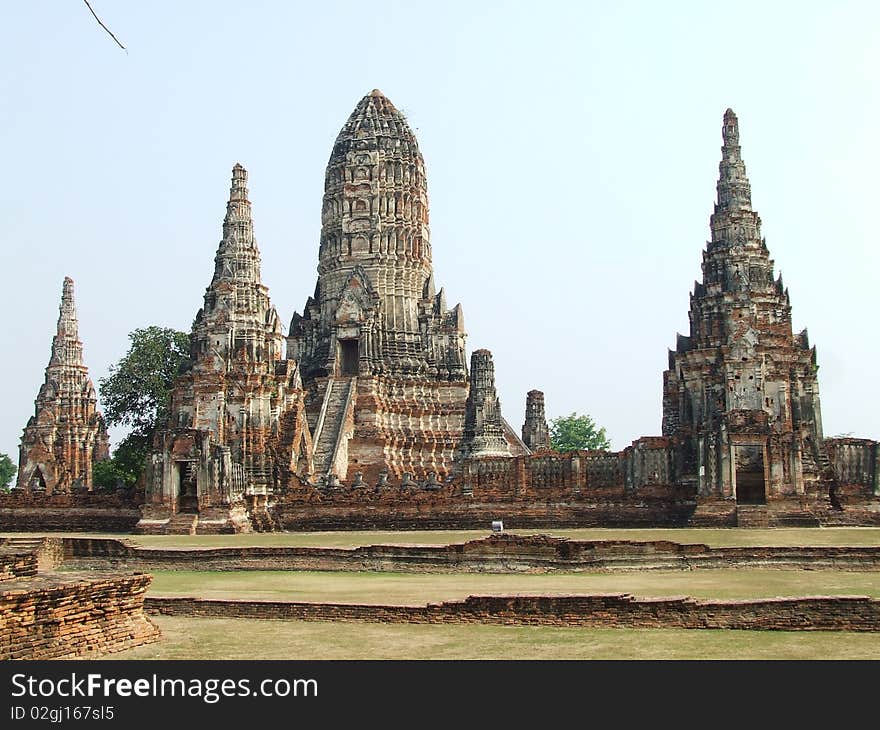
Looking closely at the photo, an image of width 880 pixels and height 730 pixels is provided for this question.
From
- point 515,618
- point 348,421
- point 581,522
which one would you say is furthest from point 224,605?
point 348,421

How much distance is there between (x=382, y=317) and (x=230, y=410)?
14402 millimetres

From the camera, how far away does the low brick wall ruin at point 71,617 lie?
34.7ft

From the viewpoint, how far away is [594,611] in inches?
534

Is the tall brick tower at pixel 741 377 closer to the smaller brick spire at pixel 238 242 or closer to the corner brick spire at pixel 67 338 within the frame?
the smaller brick spire at pixel 238 242

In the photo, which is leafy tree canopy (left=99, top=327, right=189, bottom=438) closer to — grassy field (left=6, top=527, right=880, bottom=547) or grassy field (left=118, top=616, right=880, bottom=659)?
grassy field (left=6, top=527, right=880, bottom=547)

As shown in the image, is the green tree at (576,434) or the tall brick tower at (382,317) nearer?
the tall brick tower at (382,317)

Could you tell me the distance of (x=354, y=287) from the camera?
5009 centimetres

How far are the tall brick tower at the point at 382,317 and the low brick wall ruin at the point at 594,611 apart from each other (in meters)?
31.9

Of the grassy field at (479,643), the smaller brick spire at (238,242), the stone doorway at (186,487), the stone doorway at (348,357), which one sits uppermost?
the smaller brick spire at (238,242)

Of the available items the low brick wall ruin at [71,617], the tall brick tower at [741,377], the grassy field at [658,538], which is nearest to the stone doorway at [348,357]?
the tall brick tower at [741,377]

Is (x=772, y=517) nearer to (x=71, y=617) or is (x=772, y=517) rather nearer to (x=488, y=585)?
(x=488, y=585)

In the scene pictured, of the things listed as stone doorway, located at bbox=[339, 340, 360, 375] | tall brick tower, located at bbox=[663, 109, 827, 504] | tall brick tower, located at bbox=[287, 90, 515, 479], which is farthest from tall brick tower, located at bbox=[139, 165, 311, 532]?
tall brick tower, located at bbox=[663, 109, 827, 504]
